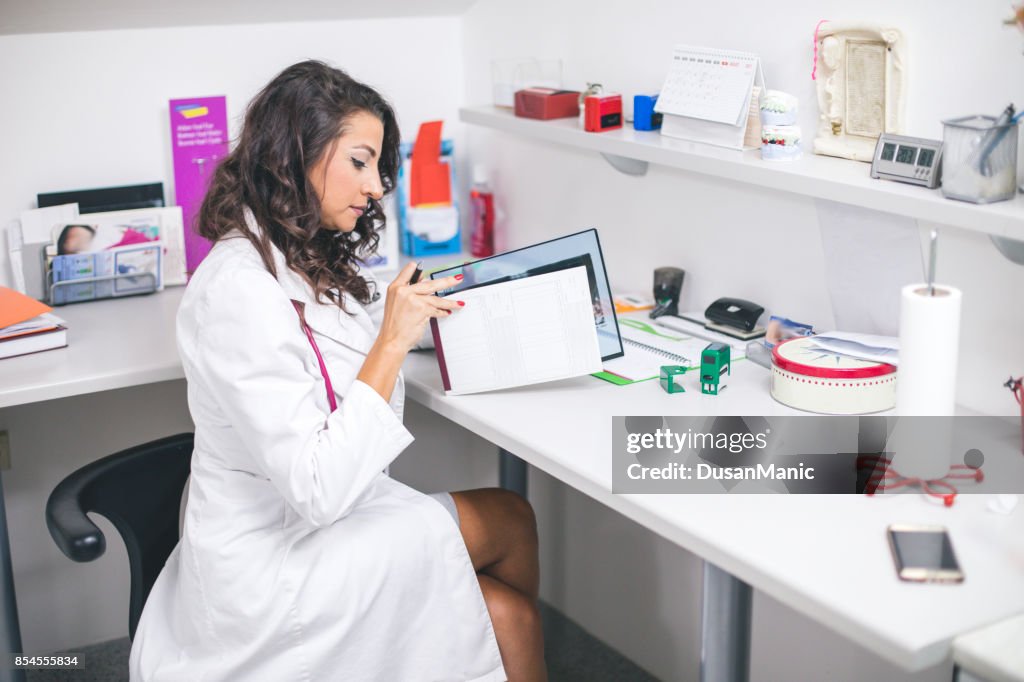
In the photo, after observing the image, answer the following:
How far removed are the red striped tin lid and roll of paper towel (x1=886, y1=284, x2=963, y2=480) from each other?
177mm

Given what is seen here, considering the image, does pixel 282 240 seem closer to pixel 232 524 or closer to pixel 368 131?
pixel 368 131

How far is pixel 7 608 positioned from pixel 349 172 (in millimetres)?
980

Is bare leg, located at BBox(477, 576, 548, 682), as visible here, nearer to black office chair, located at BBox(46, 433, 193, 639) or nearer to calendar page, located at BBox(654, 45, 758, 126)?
black office chair, located at BBox(46, 433, 193, 639)

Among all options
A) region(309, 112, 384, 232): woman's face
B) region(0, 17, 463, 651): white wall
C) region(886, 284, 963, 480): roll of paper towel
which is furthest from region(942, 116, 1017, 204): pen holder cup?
region(0, 17, 463, 651): white wall

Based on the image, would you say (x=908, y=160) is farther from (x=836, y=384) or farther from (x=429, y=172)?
(x=429, y=172)

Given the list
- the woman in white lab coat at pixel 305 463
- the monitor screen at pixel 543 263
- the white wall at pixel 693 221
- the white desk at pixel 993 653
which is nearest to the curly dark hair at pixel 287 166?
the woman in white lab coat at pixel 305 463

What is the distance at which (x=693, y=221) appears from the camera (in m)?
2.00

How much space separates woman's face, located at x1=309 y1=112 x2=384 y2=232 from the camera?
160 cm

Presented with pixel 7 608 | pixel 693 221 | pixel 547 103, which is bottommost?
pixel 7 608

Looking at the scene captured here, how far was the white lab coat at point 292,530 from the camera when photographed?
1.43 m

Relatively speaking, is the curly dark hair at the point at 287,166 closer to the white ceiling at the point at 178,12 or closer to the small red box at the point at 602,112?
the small red box at the point at 602,112

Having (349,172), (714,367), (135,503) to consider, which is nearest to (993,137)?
(714,367)

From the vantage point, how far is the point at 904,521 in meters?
1.27

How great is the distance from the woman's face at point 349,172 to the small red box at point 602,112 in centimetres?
46
